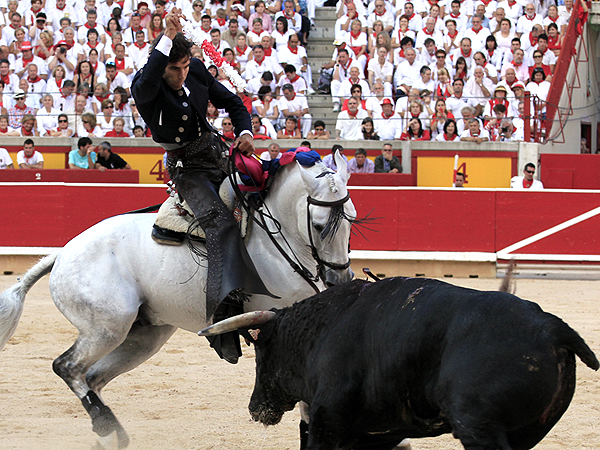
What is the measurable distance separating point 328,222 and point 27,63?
428 inches

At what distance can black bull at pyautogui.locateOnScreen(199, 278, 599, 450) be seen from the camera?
7.61ft

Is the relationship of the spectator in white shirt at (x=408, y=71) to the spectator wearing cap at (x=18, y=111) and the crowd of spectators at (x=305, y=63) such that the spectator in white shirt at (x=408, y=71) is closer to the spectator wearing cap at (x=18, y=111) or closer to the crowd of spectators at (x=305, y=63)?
the crowd of spectators at (x=305, y=63)

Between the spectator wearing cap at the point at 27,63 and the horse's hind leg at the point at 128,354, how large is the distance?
9.68m

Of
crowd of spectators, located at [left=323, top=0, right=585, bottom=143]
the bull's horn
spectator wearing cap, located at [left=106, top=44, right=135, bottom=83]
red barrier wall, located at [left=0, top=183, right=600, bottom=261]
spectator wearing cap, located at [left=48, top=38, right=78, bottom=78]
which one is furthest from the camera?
spectator wearing cap, located at [left=48, top=38, right=78, bottom=78]

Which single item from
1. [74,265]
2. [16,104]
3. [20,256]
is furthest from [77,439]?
[16,104]

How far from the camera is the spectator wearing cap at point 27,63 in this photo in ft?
43.1

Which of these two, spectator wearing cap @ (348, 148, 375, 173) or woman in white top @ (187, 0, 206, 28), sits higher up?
woman in white top @ (187, 0, 206, 28)

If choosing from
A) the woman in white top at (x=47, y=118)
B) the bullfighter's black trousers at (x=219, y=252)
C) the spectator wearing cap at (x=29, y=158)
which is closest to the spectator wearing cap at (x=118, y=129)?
the woman in white top at (x=47, y=118)

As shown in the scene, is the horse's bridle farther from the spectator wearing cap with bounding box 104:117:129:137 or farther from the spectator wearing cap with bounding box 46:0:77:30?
the spectator wearing cap with bounding box 46:0:77:30

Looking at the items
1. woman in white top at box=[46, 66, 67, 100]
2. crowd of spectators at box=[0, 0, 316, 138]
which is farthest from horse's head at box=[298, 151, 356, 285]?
woman in white top at box=[46, 66, 67, 100]

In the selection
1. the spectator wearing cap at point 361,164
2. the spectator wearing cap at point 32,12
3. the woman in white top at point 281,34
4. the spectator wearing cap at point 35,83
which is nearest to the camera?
the spectator wearing cap at point 361,164

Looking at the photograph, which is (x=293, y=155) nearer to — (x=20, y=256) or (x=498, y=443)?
(x=498, y=443)

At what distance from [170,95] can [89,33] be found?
33.0 ft

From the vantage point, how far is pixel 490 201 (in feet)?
33.9
